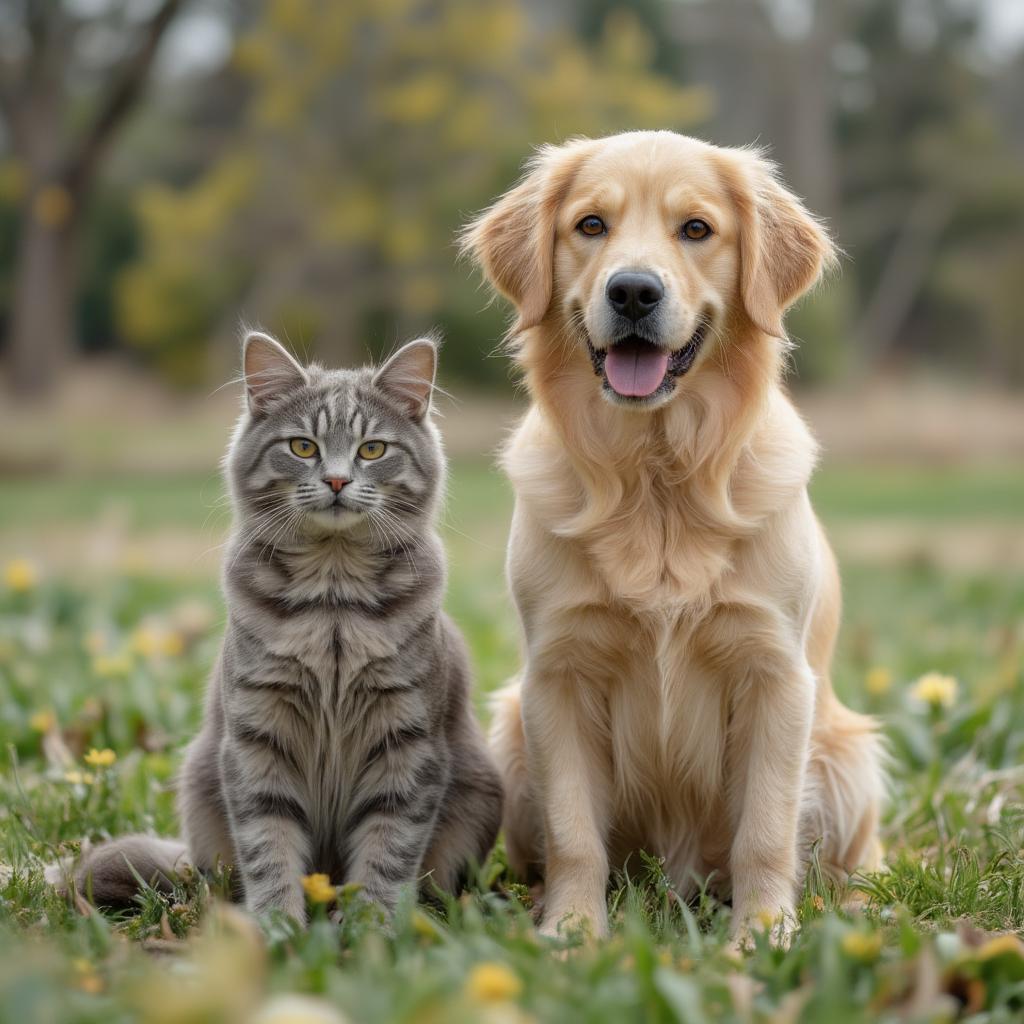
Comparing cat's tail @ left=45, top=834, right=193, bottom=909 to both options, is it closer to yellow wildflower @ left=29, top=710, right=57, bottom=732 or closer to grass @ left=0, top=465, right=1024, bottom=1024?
grass @ left=0, top=465, right=1024, bottom=1024

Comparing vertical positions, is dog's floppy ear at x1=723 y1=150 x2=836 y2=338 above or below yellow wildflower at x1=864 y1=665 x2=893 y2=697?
above

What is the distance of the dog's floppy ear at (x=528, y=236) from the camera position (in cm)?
348

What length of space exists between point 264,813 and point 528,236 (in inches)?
65.9

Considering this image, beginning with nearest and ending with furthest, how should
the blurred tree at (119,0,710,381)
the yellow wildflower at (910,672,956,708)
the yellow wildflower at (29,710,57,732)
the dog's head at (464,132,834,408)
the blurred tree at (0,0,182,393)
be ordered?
the dog's head at (464,132,834,408) → the yellow wildflower at (910,672,956,708) → the yellow wildflower at (29,710,57,732) → the blurred tree at (0,0,182,393) → the blurred tree at (119,0,710,381)

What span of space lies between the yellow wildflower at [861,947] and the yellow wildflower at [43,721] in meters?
3.04

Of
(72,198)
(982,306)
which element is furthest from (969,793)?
(982,306)

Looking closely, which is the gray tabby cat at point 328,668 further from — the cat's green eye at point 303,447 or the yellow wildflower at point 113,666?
the yellow wildflower at point 113,666

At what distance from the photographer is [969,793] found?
4141 mm

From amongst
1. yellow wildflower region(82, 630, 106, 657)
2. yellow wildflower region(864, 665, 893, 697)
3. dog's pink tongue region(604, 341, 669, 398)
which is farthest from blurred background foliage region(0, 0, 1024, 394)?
dog's pink tongue region(604, 341, 669, 398)

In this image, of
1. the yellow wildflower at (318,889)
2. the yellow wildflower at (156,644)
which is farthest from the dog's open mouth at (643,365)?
the yellow wildflower at (156,644)

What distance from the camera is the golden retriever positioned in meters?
3.24

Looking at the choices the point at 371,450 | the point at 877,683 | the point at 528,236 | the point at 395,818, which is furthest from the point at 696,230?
the point at 877,683

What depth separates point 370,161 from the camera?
71.1ft

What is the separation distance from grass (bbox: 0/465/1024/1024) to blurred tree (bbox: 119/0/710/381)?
14629 millimetres
